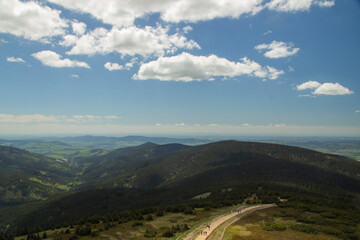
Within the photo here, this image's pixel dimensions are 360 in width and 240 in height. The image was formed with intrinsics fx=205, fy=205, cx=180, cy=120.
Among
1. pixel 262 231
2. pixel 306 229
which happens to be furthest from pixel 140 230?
pixel 306 229

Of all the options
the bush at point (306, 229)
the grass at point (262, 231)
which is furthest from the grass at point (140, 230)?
the bush at point (306, 229)

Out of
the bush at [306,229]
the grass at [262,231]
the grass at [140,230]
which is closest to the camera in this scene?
the grass at [262,231]

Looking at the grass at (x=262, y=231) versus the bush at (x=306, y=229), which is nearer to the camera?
the grass at (x=262, y=231)

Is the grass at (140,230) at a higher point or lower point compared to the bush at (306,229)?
lower

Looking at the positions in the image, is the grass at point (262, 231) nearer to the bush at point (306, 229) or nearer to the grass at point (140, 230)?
the bush at point (306, 229)

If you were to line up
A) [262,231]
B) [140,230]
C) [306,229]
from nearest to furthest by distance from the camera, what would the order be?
[306,229]
[262,231]
[140,230]

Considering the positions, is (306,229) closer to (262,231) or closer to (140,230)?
(262,231)

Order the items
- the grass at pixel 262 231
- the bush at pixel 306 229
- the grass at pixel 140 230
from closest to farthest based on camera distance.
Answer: the grass at pixel 262 231 < the bush at pixel 306 229 < the grass at pixel 140 230

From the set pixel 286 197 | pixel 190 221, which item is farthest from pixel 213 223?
pixel 286 197

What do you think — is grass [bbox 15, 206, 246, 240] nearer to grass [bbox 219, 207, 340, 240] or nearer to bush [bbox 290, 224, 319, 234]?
grass [bbox 219, 207, 340, 240]

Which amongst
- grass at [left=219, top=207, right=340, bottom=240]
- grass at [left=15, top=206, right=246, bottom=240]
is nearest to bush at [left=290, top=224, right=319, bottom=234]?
grass at [left=219, top=207, right=340, bottom=240]

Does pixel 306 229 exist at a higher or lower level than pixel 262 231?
higher

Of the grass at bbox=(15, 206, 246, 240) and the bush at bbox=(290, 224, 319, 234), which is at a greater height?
the bush at bbox=(290, 224, 319, 234)
